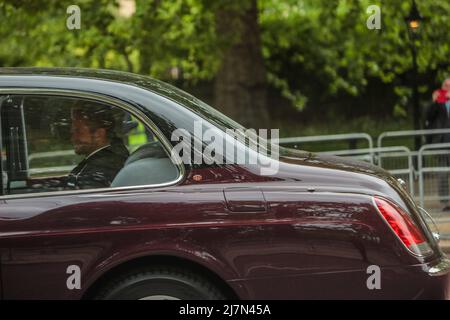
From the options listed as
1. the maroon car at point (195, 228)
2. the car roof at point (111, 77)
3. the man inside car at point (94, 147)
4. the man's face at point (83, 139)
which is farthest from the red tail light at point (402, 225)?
the man's face at point (83, 139)

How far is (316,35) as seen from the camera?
2059 cm

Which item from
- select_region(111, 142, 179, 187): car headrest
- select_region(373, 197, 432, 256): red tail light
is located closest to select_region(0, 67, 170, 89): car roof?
select_region(111, 142, 179, 187): car headrest

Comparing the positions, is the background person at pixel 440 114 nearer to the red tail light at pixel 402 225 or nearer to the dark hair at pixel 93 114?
the red tail light at pixel 402 225

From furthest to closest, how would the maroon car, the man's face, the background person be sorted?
the background person
the man's face
the maroon car

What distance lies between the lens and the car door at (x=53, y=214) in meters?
4.12

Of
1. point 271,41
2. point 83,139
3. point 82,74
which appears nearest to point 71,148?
point 83,139

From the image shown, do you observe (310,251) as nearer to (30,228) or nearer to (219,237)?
Answer: (219,237)

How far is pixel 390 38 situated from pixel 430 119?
6079mm

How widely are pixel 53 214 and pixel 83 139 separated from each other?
54 centimetres

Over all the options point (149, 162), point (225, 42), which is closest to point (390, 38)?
point (225, 42)

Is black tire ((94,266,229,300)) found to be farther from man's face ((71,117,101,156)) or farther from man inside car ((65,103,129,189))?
man's face ((71,117,101,156))

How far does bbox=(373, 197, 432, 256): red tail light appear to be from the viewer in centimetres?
419

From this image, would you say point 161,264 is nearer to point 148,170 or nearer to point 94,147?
point 148,170

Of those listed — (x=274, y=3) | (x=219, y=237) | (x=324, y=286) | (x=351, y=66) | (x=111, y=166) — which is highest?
(x=274, y=3)
